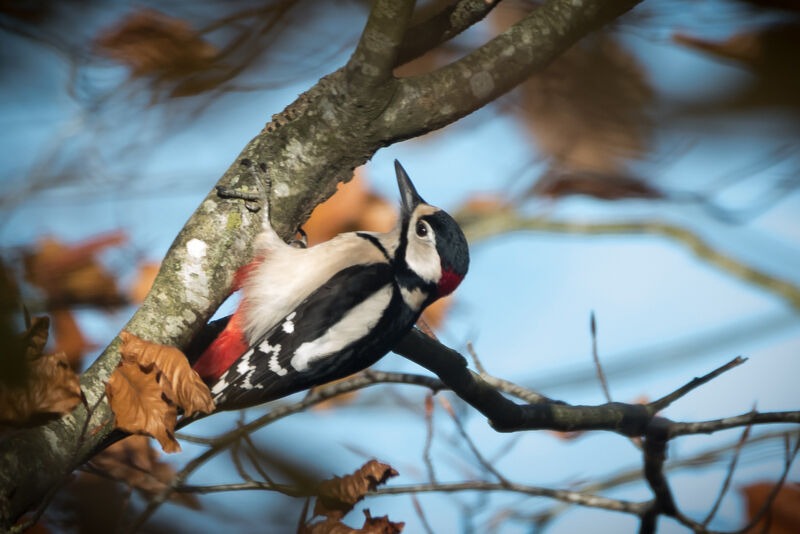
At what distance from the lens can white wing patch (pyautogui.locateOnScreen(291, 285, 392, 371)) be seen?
2.24 meters

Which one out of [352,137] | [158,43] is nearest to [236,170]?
[352,137]

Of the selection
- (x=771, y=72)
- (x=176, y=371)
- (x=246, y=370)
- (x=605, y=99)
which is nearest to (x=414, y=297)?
(x=246, y=370)

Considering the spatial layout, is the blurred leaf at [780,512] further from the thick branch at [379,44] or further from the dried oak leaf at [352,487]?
the thick branch at [379,44]

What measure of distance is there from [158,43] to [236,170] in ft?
3.14

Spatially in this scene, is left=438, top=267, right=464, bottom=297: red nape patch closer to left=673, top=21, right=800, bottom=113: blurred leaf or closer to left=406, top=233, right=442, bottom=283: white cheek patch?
left=406, top=233, right=442, bottom=283: white cheek patch

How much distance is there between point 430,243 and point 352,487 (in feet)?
3.94

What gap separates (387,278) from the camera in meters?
2.50

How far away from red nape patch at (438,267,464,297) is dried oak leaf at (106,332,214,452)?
1307 mm

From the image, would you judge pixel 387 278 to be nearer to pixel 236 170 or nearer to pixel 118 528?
pixel 236 170

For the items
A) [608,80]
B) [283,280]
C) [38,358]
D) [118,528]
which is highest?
[283,280]

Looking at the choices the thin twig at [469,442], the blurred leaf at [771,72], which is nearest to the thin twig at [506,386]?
the thin twig at [469,442]

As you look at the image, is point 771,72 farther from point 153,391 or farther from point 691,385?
point 691,385

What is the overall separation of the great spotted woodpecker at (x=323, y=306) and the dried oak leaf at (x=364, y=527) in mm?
642

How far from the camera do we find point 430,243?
8.45ft
